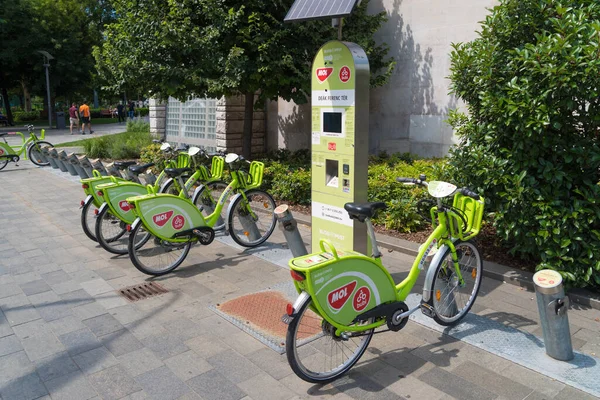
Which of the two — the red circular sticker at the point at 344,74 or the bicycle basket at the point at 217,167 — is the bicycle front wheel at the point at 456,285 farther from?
the bicycle basket at the point at 217,167

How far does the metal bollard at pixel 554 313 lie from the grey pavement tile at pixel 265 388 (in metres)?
1.88

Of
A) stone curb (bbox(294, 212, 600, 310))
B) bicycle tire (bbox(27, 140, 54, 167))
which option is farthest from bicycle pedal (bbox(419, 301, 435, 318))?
bicycle tire (bbox(27, 140, 54, 167))

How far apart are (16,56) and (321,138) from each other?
103 feet

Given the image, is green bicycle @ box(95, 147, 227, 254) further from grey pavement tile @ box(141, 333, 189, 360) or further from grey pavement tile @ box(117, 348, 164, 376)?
grey pavement tile @ box(117, 348, 164, 376)

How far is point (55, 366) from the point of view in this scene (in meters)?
3.61

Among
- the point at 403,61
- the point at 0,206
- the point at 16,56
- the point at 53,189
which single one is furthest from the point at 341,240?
the point at 16,56

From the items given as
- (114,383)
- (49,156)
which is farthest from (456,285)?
Result: (49,156)

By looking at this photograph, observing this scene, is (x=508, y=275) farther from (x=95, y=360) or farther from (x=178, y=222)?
(x=95, y=360)

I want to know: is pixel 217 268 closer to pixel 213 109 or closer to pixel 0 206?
pixel 0 206

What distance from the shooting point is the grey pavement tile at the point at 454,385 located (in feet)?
10.5

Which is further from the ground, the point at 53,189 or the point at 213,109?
the point at 213,109

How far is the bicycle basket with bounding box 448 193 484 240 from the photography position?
3924 millimetres

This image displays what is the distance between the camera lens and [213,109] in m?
12.9

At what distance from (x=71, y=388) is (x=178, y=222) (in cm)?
245
